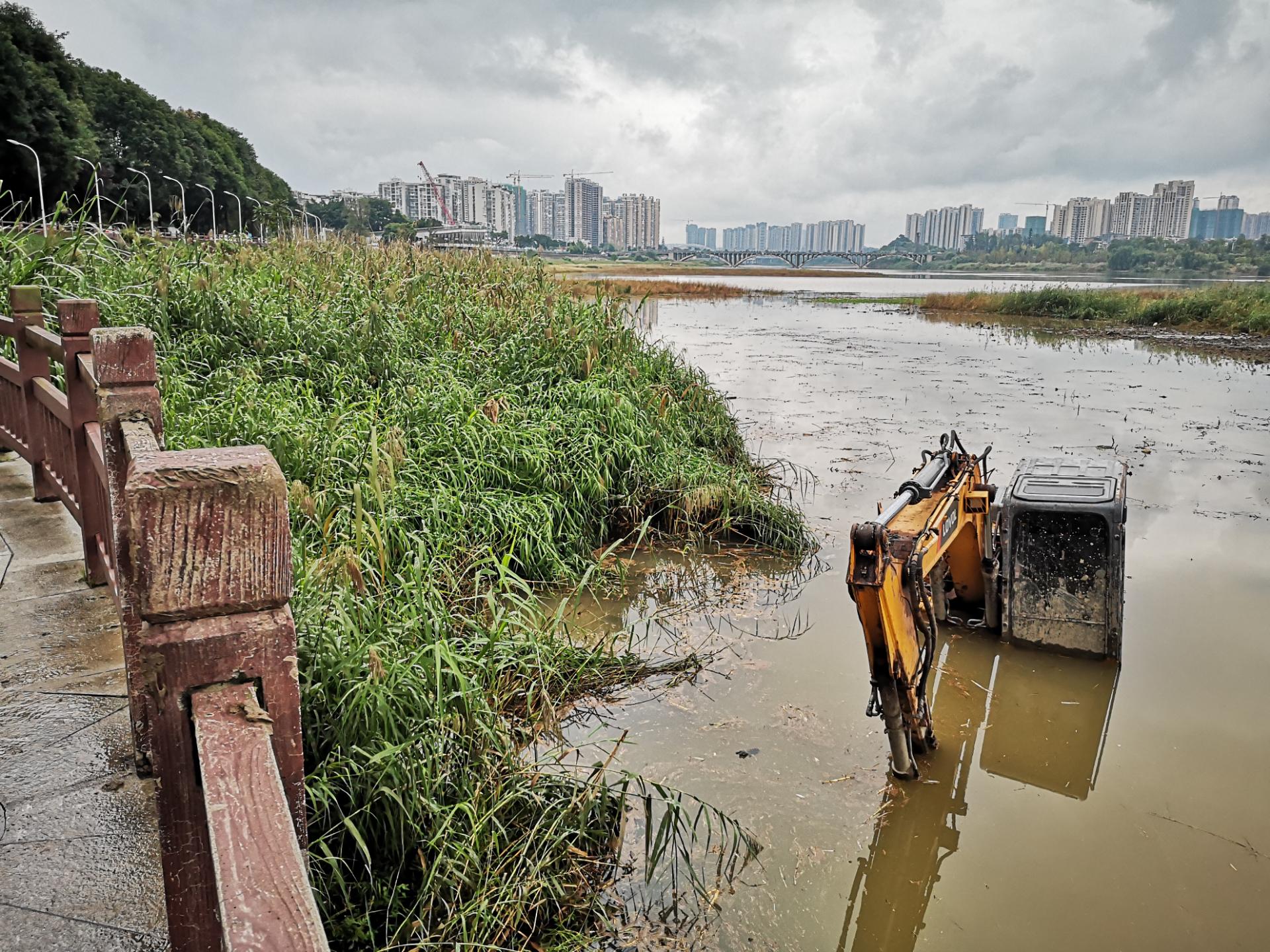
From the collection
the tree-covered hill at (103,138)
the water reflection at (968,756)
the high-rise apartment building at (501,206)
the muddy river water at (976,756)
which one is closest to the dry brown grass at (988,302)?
the muddy river water at (976,756)

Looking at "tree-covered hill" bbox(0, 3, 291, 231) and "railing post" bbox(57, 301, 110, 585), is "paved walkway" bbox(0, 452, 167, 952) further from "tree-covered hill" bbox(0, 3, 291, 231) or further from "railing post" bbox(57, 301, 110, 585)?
"tree-covered hill" bbox(0, 3, 291, 231)

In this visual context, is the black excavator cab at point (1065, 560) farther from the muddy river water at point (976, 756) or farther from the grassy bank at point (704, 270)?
the grassy bank at point (704, 270)

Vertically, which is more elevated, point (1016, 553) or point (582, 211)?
point (582, 211)

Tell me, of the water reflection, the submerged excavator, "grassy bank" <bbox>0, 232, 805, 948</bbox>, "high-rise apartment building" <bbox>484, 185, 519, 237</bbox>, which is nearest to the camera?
"grassy bank" <bbox>0, 232, 805, 948</bbox>

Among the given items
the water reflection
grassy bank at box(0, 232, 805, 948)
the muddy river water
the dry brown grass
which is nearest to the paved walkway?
grassy bank at box(0, 232, 805, 948)

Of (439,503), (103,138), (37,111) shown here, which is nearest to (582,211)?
(103,138)

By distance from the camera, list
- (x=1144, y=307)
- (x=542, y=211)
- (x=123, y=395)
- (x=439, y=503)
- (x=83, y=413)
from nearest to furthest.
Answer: (x=123, y=395) → (x=83, y=413) → (x=439, y=503) → (x=1144, y=307) → (x=542, y=211)

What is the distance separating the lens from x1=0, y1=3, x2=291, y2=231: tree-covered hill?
96.6 ft

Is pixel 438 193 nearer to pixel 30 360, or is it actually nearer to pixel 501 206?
pixel 501 206

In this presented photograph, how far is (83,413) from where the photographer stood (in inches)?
127

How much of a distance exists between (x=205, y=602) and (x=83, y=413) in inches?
109

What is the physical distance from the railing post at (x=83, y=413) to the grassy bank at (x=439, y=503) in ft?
2.44

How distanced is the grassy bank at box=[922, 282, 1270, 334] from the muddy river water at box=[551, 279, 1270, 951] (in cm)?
1966

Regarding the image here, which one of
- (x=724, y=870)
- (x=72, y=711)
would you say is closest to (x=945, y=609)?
(x=724, y=870)
